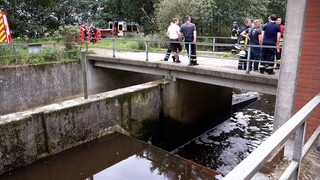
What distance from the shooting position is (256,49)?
841 centimetres

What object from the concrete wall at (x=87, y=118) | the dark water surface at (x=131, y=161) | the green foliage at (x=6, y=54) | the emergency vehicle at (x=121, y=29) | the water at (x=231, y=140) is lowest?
the water at (x=231, y=140)

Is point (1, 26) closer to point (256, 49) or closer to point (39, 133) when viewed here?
point (39, 133)

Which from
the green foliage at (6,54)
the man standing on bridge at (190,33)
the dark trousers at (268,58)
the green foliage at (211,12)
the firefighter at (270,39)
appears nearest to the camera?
the firefighter at (270,39)

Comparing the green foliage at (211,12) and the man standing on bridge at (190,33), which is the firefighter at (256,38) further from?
the green foliage at (211,12)

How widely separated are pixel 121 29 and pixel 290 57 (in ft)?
96.8

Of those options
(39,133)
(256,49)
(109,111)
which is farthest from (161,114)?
(39,133)

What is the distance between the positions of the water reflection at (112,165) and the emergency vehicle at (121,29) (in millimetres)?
25732

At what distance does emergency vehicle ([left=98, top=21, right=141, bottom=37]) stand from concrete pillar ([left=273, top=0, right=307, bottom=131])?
91.3 ft

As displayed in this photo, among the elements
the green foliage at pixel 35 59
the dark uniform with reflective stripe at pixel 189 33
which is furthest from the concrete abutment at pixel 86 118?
the green foliage at pixel 35 59

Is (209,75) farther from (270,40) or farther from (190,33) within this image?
(270,40)

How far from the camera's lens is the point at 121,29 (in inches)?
1273

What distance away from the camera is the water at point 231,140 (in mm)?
9484

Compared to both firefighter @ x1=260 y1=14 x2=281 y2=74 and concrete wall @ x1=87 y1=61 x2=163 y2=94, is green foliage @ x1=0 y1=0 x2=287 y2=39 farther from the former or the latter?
firefighter @ x1=260 y1=14 x2=281 y2=74

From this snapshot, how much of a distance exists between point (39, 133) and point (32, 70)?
19.3 ft
